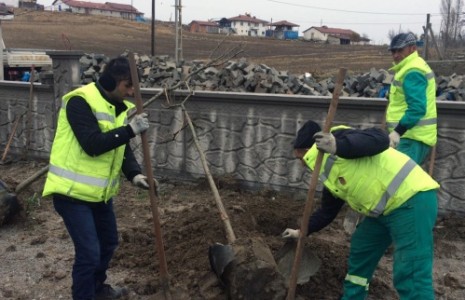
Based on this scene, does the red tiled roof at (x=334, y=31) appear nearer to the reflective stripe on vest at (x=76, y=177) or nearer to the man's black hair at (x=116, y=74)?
the man's black hair at (x=116, y=74)

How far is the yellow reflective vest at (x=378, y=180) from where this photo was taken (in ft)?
9.95

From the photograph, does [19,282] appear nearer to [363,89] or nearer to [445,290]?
[445,290]

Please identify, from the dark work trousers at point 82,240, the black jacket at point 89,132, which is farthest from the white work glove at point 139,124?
the dark work trousers at point 82,240

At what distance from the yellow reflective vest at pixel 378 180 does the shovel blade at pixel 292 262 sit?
40.8 inches

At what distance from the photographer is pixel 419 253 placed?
9.97 ft

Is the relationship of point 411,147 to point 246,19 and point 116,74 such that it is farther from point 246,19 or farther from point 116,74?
point 246,19

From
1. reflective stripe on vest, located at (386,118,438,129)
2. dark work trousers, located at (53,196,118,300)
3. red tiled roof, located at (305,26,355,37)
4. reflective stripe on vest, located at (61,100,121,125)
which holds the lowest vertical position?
dark work trousers, located at (53,196,118,300)

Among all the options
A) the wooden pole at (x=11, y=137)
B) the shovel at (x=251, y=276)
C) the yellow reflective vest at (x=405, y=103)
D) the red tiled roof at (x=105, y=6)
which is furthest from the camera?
the red tiled roof at (x=105, y=6)

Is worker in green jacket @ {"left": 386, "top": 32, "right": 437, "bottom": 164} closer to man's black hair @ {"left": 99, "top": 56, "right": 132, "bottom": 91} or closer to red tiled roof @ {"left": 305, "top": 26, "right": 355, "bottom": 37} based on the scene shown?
man's black hair @ {"left": 99, "top": 56, "right": 132, "bottom": 91}

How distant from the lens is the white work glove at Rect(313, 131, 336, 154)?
2947mm

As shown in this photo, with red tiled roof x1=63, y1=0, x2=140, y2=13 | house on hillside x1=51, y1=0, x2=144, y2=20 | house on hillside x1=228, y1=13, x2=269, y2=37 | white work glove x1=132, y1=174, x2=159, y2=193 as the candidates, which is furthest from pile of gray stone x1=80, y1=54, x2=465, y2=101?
house on hillside x1=228, y1=13, x2=269, y2=37

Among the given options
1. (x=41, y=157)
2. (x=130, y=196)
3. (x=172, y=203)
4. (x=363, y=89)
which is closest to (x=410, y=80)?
(x=172, y=203)

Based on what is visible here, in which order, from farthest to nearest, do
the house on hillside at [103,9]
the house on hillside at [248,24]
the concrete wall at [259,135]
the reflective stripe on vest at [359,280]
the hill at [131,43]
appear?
the house on hillside at [248,24], the house on hillside at [103,9], the hill at [131,43], the concrete wall at [259,135], the reflective stripe on vest at [359,280]

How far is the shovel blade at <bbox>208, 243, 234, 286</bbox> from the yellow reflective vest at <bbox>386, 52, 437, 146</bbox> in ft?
6.53
